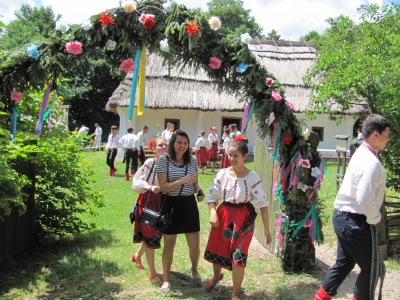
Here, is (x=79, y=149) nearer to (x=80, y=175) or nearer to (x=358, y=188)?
(x=80, y=175)

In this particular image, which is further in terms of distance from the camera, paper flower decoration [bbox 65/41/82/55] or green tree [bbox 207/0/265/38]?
green tree [bbox 207/0/265/38]

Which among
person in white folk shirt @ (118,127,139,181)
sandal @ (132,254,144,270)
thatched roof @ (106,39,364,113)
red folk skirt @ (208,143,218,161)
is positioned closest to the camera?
sandal @ (132,254,144,270)

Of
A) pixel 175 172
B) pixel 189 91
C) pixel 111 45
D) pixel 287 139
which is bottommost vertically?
pixel 175 172

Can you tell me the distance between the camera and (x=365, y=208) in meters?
3.42

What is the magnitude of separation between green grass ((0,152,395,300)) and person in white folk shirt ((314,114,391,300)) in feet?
3.60

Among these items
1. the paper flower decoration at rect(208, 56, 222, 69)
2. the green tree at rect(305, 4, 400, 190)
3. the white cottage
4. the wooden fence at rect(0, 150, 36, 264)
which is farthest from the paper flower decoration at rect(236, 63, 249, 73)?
the white cottage

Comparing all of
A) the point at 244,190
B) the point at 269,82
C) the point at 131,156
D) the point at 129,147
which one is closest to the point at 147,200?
the point at 244,190

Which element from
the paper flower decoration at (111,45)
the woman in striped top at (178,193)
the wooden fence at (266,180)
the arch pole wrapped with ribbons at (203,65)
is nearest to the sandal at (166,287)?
the woman in striped top at (178,193)

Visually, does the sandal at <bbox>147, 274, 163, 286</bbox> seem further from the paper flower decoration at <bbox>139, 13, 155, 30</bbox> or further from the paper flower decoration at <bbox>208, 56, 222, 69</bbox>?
the paper flower decoration at <bbox>139, 13, 155, 30</bbox>

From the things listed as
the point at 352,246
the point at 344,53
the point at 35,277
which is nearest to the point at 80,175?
the point at 35,277

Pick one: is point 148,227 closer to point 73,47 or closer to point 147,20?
point 73,47

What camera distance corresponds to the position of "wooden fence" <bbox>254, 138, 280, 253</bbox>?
19.6 ft

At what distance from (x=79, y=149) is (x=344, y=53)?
22.1 ft

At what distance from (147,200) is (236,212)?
112cm
